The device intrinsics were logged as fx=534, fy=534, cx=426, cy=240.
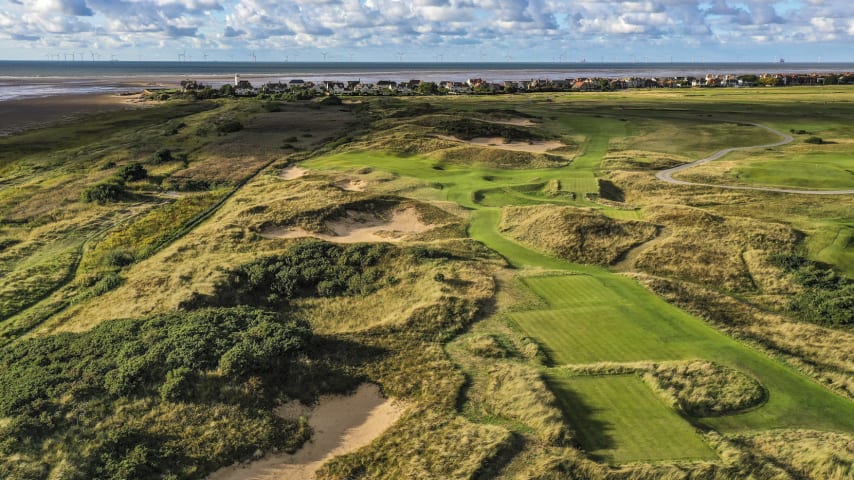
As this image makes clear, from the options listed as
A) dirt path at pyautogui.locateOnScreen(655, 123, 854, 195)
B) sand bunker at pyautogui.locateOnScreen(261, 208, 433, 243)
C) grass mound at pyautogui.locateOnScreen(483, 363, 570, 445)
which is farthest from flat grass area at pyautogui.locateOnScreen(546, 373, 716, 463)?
dirt path at pyautogui.locateOnScreen(655, 123, 854, 195)

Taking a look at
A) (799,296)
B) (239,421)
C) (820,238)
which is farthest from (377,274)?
(820,238)

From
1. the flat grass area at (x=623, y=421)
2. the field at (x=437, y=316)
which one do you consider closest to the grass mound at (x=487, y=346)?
the field at (x=437, y=316)

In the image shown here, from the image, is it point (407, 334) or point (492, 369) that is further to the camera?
point (407, 334)

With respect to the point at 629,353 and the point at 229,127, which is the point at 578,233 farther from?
the point at 229,127

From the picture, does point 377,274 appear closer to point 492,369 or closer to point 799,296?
point 492,369

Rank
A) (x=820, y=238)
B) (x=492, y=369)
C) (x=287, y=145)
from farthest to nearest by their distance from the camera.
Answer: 1. (x=287, y=145)
2. (x=820, y=238)
3. (x=492, y=369)

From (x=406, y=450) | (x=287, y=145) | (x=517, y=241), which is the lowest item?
(x=406, y=450)

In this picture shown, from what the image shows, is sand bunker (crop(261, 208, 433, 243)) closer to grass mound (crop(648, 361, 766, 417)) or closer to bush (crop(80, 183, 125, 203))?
bush (crop(80, 183, 125, 203))
